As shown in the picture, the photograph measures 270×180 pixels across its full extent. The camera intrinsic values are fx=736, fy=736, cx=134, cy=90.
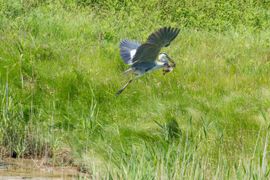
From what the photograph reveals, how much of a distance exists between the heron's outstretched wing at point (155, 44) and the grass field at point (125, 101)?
0.44 meters

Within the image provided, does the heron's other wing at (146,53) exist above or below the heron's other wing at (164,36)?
below

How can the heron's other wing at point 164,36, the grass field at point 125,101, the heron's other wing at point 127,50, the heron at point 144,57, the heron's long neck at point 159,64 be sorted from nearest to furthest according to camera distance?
the grass field at point 125,101, the heron's other wing at point 164,36, the heron at point 144,57, the heron's long neck at point 159,64, the heron's other wing at point 127,50

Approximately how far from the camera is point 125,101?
759 centimetres

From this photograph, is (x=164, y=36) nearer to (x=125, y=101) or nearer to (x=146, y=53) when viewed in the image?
(x=146, y=53)

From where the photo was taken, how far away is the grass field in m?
5.70

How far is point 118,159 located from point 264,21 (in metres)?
7.00

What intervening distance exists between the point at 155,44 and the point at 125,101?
803mm

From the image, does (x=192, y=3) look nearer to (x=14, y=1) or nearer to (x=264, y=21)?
(x=264, y=21)

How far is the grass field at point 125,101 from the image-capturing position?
570 centimetres

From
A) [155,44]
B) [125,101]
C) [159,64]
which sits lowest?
[125,101]

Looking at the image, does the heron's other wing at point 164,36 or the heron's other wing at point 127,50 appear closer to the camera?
the heron's other wing at point 164,36

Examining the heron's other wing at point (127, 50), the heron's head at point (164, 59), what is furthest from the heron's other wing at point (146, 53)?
the heron's other wing at point (127, 50)

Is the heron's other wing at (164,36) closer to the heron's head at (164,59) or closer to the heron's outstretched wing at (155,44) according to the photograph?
the heron's outstretched wing at (155,44)

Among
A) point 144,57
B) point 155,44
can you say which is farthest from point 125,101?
point 155,44
